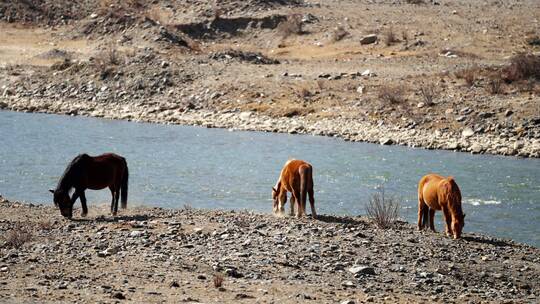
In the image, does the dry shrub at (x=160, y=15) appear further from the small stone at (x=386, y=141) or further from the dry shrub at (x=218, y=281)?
the dry shrub at (x=218, y=281)

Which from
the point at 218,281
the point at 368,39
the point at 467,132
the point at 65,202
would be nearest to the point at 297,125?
the point at 467,132

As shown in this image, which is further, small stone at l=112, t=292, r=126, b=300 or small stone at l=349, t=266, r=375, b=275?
small stone at l=349, t=266, r=375, b=275

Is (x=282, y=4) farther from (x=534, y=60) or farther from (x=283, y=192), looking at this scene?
(x=283, y=192)

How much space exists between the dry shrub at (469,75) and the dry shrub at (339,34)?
962 centimetres

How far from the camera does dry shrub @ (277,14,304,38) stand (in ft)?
167

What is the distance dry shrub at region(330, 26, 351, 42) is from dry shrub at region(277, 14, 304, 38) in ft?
6.71

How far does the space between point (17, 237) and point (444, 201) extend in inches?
282

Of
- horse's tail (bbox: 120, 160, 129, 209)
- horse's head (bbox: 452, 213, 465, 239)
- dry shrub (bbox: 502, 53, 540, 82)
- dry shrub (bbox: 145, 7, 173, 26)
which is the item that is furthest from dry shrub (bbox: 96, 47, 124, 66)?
horse's head (bbox: 452, 213, 465, 239)

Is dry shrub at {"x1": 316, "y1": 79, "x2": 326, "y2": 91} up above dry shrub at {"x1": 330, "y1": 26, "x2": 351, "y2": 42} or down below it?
below

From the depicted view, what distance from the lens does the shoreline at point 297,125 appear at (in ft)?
109

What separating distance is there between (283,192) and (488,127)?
1608 centimetres

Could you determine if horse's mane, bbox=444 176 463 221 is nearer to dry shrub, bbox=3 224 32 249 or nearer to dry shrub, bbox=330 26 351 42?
dry shrub, bbox=3 224 32 249

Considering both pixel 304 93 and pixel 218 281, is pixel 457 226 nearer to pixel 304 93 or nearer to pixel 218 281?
pixel 218 281

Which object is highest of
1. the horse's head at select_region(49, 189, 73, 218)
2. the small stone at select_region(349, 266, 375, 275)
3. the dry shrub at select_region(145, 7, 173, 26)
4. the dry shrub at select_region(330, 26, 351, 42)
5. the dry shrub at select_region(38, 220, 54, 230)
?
the dry shrub at select_region(145, 7, 173, 26)
